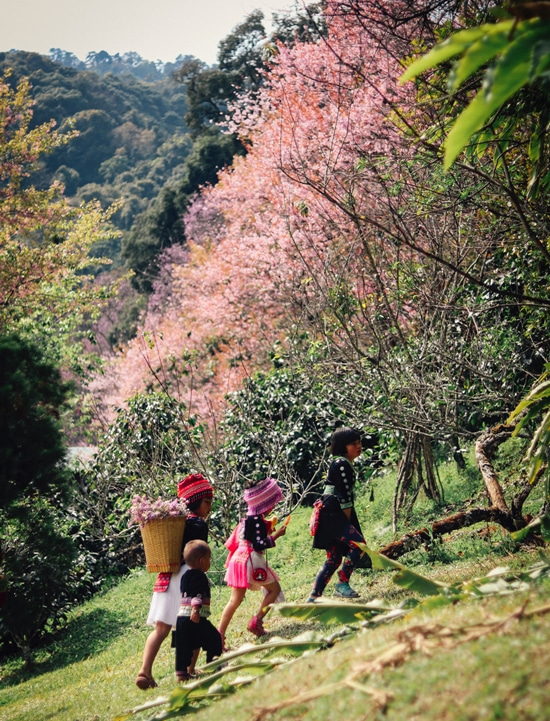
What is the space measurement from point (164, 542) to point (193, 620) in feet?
2.07

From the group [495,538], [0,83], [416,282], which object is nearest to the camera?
[495,538]

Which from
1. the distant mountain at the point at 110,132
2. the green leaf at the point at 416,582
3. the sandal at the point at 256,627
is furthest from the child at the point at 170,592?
the distant mountain at the point at 110,132

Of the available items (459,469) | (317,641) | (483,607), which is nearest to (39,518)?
(459,469)

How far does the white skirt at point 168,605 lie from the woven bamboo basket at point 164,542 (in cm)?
12

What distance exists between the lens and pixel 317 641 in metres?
3.12

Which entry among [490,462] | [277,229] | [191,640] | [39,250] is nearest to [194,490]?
[191,640]

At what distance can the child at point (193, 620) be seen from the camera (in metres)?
4.83

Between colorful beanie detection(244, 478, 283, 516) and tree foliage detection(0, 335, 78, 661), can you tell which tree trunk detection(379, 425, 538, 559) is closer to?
colorful beanie detection(244, 478, 283, 516)

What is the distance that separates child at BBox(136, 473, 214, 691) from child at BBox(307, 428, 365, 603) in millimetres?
1083

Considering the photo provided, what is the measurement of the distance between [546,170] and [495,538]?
332 cm

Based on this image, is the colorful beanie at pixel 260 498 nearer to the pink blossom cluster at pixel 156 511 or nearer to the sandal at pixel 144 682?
the pink blossom cluster at pixel 156 511

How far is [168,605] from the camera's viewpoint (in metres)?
5.11

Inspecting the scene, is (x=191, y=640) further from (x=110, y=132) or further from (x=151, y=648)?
(x=110, y=132)

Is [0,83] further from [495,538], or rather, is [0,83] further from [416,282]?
[495,538]
